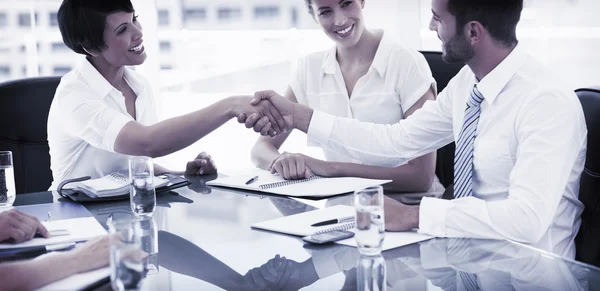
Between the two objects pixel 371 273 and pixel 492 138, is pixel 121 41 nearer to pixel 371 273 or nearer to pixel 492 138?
pixel 492 138

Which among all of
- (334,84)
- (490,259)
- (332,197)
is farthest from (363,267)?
(334,84)

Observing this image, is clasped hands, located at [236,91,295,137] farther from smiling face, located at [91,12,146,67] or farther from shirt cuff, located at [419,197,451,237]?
shirt cuff, located at [419,197,451,237]

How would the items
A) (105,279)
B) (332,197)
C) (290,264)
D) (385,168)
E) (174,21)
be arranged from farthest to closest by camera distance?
(174,21)
(385,168)
(332,197)
(290,264)
(105,279)

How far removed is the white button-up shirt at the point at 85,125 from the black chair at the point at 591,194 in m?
1.36

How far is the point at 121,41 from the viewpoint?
234 centimetres

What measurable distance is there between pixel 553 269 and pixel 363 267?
1.06ft

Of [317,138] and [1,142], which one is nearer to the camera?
[317,138]

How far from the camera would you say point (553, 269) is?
3.76ft

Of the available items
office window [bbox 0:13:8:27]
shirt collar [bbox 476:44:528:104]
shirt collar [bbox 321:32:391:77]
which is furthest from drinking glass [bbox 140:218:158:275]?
office window [bbox 0:13:8:27]

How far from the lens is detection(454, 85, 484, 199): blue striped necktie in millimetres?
1735

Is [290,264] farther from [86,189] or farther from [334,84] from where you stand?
[334,84]

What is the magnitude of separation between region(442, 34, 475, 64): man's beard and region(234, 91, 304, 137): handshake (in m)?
0.58

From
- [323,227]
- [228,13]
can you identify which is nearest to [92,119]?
[323,227]

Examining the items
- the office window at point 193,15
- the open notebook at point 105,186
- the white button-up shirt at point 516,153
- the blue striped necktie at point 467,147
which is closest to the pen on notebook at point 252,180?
the open notebook at point 105,186
